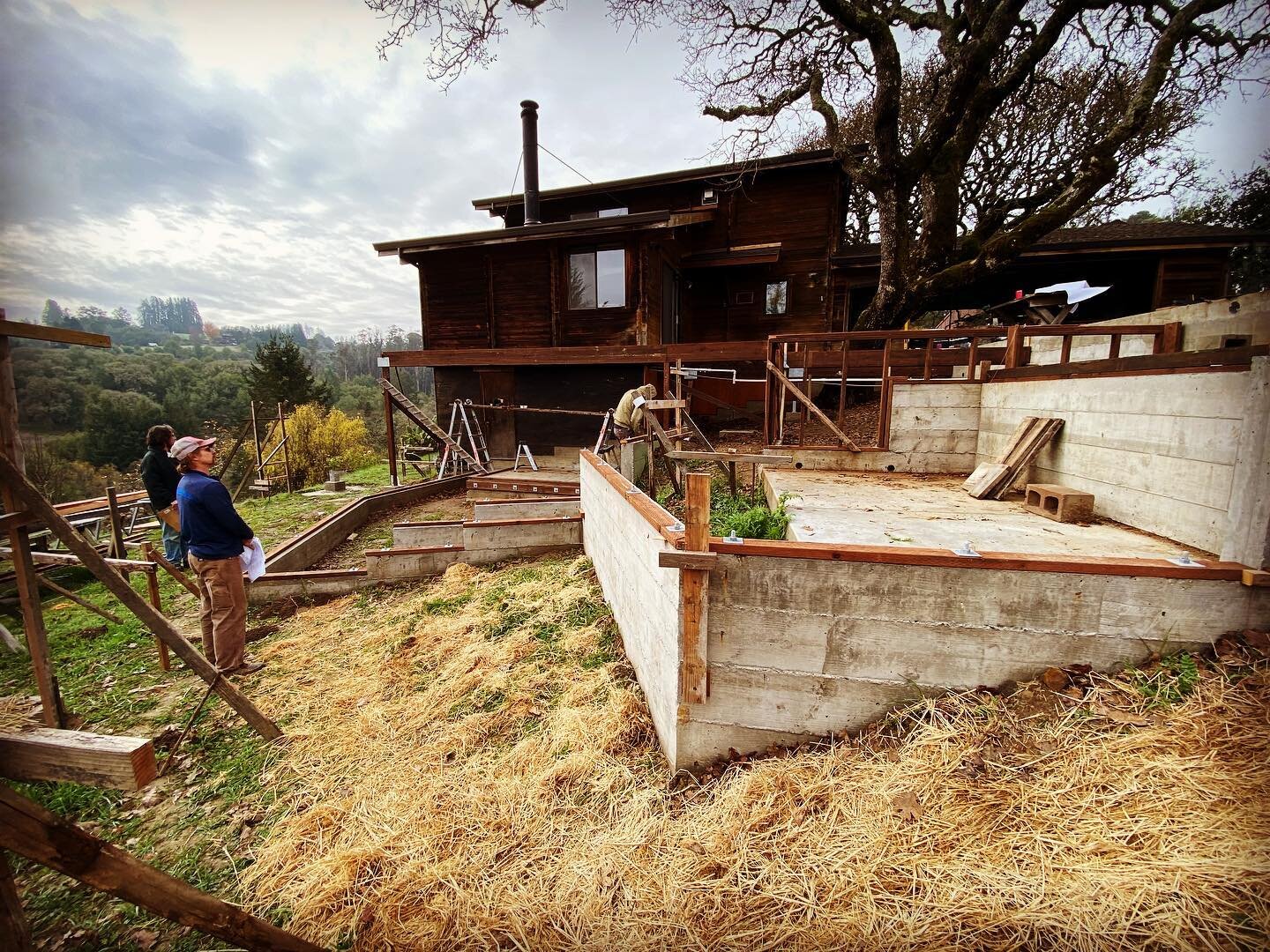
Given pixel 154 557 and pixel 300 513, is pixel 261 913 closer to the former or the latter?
pixel 154 557

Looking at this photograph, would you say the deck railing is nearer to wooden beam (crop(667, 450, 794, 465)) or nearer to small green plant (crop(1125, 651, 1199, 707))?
wooden beam (crop(667, 450, 794, 465))

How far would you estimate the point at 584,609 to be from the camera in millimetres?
5504

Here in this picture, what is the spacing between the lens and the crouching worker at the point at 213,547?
4.41 meters

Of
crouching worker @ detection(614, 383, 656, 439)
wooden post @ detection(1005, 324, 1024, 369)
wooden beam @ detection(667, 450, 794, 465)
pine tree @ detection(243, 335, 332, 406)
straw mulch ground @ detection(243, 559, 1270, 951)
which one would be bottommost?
straw mulch ground @ detection(243, 559, 1270, 951)

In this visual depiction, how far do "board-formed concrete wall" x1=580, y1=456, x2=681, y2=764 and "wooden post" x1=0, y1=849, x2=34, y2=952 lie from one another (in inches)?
105

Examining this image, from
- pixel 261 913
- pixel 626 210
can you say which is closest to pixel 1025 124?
pixel 626 210

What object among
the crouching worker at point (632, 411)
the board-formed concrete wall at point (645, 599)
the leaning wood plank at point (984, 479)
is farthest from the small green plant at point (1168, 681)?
the crouching worker at point (632, 411)

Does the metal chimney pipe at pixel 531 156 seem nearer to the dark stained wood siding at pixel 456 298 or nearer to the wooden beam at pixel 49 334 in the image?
the dark stained wood siding at pixel 456 298

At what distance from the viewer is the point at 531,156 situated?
621 inches

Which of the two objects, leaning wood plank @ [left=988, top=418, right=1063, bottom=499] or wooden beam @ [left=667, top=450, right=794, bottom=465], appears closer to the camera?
leaning wood plank @ [left=988, top=418, right=1063, bottom=499]

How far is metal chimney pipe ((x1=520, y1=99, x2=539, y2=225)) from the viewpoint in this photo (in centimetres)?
1512

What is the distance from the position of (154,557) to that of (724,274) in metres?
16.4

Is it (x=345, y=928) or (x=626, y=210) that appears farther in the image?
(x=626, y=210)

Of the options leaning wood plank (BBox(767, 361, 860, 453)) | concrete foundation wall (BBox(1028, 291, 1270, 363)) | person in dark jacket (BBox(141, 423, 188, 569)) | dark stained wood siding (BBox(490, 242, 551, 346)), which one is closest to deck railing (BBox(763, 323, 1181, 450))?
leaning wood plank (BBox(767, 361, 860, 453))
